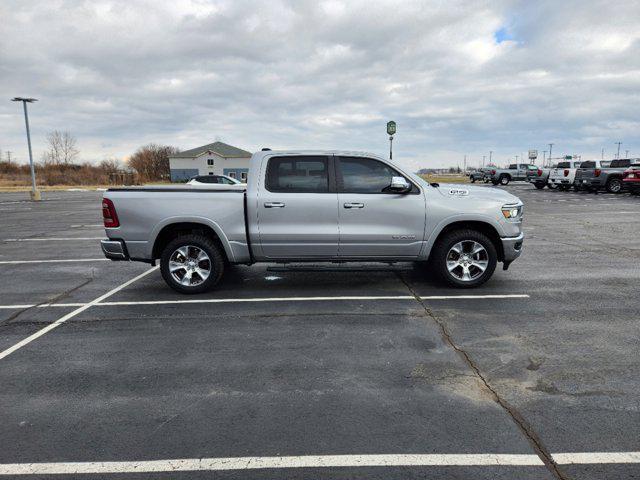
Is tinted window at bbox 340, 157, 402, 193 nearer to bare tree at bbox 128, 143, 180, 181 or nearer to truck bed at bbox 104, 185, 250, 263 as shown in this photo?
truck bed at bbox 104, 185, 250, 263

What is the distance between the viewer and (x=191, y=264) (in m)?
6.38

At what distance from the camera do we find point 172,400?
11.3ft

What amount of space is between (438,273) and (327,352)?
2784 mm

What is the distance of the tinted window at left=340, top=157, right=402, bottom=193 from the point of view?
6.30 m

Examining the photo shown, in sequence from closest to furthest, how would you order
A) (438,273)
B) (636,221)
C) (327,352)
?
1. (327,352)
2. (438,273)
3. (636,221)

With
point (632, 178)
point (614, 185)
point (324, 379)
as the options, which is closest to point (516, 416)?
point (324, 379)

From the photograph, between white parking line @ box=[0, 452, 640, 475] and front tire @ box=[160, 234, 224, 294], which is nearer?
white parking line @ box=[0, 452, 640, 475]

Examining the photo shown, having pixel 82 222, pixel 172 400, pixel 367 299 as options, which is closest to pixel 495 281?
pixel 367 299

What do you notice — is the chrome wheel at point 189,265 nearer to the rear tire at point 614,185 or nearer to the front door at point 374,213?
the front door at point 374,213

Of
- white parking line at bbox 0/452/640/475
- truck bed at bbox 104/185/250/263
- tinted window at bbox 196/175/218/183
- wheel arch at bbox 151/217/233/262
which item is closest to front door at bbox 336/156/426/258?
truck bed at bbox 104/185/250/263

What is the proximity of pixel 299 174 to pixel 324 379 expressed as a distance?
10.9ft

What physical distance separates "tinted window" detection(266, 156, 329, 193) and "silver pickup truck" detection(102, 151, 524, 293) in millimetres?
14

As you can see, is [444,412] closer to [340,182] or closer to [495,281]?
[340,182]

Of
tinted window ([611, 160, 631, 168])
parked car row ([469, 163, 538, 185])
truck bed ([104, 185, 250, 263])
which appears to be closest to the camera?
truck bed ([104, 185, 250, 263])
